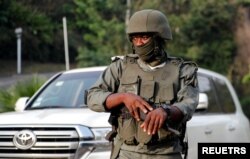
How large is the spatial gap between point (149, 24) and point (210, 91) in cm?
399

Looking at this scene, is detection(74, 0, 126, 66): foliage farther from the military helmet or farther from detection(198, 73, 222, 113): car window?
the military helmet

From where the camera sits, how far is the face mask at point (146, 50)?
137 inches

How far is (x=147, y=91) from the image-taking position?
3471 millimetres

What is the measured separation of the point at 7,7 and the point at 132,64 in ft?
88.6

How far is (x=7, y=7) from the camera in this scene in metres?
29.8

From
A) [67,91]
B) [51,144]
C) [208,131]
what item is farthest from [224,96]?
→ [51,144]

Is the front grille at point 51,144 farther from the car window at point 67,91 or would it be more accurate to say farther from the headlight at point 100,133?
the car window at point 67,91

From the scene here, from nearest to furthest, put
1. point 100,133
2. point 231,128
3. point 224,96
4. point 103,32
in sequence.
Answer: point 100,133 < point 231,128 < point 224,96 < point 103,32

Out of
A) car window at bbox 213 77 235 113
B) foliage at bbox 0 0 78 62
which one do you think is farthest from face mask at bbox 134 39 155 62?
foliage at bbox 0 0 78 62

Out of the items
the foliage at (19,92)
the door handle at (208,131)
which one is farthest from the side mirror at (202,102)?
the foliage at (19,92)

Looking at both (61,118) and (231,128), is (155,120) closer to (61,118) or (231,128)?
(61,118)

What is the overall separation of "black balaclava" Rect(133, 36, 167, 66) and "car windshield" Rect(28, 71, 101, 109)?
2.75 m

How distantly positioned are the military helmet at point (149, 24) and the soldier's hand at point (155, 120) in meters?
0.51

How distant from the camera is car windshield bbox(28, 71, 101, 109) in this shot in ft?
21.0
